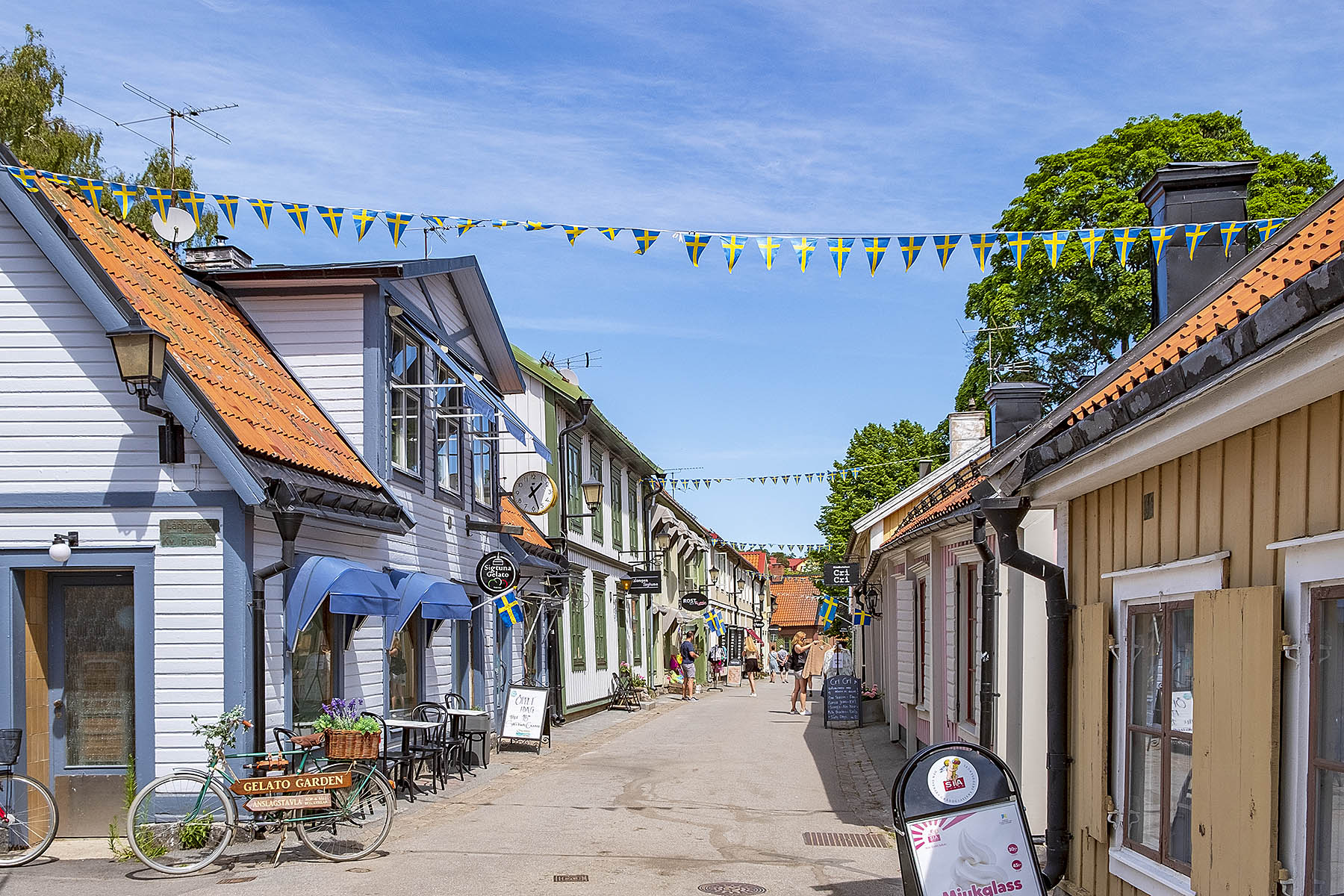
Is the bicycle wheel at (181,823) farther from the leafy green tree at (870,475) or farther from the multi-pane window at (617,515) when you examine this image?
the leafy green tree at (870,475)

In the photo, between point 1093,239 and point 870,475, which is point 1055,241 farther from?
point 870,475

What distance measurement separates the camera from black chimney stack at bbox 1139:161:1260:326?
988 centimetres

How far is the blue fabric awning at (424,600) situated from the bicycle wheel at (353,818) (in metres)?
3.11

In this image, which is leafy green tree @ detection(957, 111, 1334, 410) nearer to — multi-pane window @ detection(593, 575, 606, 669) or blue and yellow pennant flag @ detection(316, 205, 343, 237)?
multi-pane window @ detection(593, 575, 606, 669)

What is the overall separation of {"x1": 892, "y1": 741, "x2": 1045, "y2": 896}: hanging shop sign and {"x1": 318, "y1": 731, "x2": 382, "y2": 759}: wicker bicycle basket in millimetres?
5870

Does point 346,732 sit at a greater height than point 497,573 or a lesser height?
lesser

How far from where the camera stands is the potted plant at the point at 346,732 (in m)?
11.3

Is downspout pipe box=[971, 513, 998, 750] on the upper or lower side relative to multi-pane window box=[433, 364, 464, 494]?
lower

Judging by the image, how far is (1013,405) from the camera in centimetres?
1488

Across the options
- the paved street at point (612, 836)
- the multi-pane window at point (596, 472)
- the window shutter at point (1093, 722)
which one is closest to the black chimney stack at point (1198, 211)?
the window shutter at point (1093, 722)

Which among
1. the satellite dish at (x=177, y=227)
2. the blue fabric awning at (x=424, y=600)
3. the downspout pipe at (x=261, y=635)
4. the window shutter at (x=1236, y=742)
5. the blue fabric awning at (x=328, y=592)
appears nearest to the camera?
the window shutter at (x=1236, y=742)

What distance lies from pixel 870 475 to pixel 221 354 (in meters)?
40.6

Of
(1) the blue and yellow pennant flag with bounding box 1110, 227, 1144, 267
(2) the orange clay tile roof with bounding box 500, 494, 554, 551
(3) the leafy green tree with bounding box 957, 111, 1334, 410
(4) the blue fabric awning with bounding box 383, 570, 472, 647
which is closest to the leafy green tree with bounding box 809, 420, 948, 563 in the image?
(3) the leafy green tree with bounding box 957, 111, 1334, 410

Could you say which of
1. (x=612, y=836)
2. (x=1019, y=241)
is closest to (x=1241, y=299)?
(x=1019, y=241)
